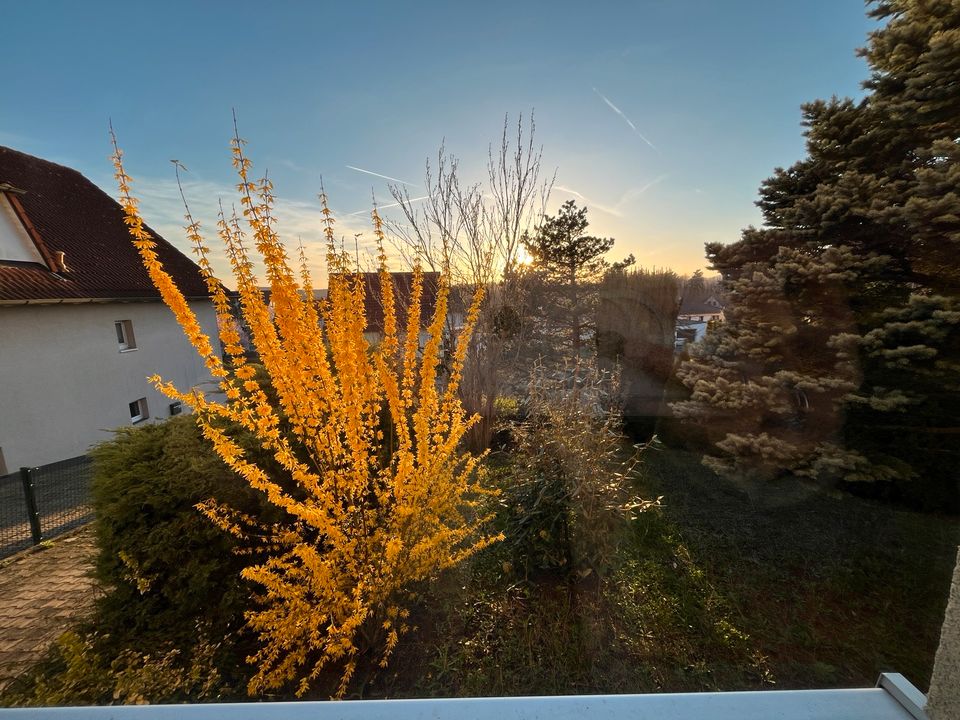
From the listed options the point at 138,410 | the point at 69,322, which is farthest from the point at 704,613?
the point at 138,410

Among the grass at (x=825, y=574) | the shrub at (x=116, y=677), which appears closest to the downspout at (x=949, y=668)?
the grass at (x=825, y=574)

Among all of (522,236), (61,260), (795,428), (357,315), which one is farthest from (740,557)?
(61,260)

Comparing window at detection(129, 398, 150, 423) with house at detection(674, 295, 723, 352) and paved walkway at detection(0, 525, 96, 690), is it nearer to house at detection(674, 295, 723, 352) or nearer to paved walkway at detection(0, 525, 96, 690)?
paved walkway at detection(0, 525, 96, 690)

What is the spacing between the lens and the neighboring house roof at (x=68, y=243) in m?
6.56

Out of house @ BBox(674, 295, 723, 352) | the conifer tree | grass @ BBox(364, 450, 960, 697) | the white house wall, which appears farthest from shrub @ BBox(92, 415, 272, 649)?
the conifer tree

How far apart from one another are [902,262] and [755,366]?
136 centimetres

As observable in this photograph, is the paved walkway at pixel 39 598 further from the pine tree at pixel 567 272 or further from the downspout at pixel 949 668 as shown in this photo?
the pine tree at pixel 567 272

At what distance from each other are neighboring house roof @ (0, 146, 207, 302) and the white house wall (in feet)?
1.44

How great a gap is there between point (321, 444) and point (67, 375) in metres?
8.59

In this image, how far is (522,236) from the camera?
5.74 metres

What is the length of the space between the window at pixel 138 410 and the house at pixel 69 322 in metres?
0.02

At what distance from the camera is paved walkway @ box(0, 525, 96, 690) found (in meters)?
2.28

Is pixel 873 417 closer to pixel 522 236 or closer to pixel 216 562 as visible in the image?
pixel 522 236

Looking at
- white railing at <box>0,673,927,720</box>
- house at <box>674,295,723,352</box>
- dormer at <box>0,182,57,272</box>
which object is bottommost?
white railing at <box>0,673,927,720</box>
